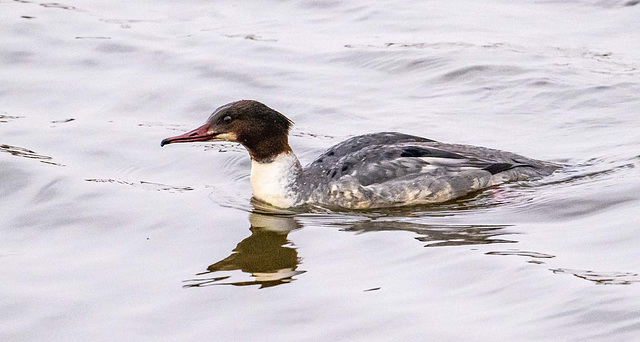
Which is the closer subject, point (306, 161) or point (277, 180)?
point (277, 180)

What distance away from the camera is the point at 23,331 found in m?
6.67

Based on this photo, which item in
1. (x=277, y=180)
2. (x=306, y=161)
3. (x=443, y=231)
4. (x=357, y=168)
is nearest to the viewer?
(x=443, y=231)

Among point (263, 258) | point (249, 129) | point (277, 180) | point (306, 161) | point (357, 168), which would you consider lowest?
point (263, 258)

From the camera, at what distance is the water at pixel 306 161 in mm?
6621

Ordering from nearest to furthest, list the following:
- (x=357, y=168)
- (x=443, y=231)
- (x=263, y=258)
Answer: (x=263, y=258)
(x=443, y=231)
(x=357, y=168)

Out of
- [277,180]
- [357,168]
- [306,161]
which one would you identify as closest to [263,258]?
[277,180]

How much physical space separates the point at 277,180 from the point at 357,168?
2.43 ft

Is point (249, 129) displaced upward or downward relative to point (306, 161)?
upward

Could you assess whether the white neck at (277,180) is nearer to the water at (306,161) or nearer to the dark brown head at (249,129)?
the dark brown head at (249,129)

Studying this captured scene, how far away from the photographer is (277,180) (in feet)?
31.0

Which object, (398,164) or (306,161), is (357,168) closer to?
(398,164)

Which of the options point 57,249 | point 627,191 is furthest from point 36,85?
point 627,191

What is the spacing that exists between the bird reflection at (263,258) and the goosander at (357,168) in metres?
0.41

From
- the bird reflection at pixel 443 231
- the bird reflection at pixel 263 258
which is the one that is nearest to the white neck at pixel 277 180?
the bird reflection at pixel 263 258
